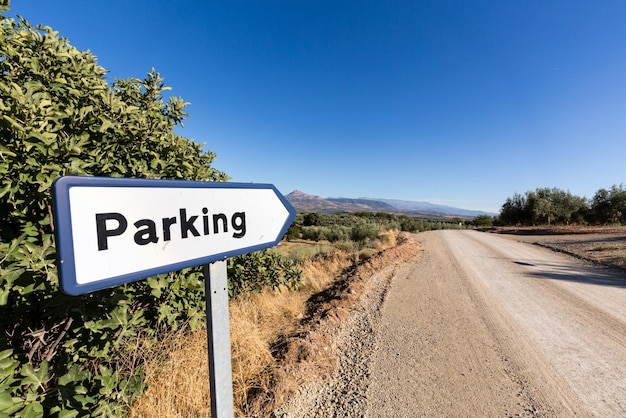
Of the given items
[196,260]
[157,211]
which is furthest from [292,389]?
[157,211]

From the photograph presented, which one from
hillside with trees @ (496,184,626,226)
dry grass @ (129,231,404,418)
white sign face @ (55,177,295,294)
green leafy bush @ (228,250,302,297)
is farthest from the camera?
hillside with trees @ (496,184,626,226)

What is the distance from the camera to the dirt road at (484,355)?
253 cm

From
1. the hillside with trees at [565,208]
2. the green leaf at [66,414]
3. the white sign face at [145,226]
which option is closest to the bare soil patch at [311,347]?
the green leaf at [66,414]

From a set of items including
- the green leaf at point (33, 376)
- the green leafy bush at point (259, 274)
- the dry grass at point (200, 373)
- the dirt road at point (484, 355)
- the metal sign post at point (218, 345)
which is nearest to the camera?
the metal sign post at point (218, 345)

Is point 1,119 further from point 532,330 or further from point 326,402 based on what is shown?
point 532,330

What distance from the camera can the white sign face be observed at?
807 millimetres

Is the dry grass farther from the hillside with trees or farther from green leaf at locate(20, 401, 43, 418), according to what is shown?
the hillside with trees

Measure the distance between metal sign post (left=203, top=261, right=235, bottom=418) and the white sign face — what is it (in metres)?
0.13

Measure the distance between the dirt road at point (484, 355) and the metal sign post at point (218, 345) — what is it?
1607mm

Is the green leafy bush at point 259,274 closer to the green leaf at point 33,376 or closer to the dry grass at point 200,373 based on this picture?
the dry grass at point 200,373

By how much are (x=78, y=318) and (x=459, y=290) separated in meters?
6.68

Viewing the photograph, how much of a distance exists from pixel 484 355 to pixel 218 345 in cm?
364

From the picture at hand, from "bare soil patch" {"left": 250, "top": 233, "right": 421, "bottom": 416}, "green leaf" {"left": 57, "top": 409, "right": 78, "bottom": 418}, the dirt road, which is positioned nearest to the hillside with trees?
the dirt road

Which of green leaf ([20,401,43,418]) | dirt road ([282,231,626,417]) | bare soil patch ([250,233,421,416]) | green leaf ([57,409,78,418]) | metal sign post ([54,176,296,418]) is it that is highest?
metal sign post ([54,176,296,418])
